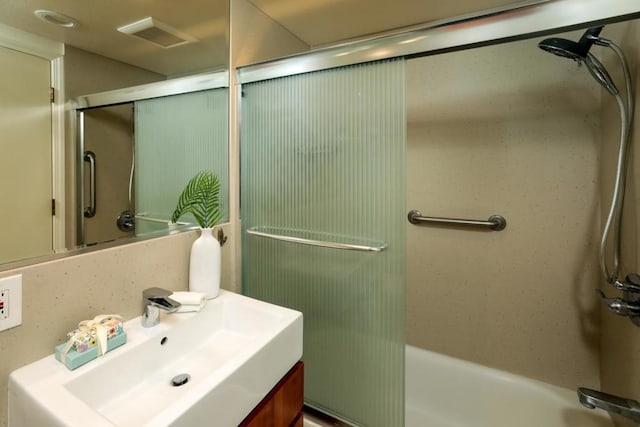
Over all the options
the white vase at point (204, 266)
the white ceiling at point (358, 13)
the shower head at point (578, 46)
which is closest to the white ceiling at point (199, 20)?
the white ceiling at point (358, 13)

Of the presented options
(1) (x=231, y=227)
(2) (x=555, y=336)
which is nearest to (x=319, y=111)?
(1) (x=231, y=227)

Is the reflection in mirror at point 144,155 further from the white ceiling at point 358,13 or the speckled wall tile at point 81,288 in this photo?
the white ceiling at point 358,13

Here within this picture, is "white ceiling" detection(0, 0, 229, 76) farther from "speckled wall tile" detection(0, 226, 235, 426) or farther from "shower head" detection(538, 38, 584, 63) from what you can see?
"shower head" detection(538, 38, 584, 63)

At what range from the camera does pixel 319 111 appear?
1.33m

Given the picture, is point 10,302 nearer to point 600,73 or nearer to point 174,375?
point 174,375

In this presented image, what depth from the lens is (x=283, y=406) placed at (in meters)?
0.98

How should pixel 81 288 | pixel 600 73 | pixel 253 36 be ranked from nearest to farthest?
pixel 81 288
pixel 600 73
pixel 253 36

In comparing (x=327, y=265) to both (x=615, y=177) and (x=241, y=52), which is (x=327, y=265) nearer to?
(x=241, y=52)

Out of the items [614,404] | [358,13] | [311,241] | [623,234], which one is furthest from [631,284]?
[358,13]

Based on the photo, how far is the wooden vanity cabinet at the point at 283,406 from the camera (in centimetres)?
86

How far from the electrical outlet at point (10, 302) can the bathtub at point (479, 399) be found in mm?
1811

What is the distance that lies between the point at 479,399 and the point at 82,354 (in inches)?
73.4

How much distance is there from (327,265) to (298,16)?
1.37m

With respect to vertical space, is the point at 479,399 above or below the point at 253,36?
below
